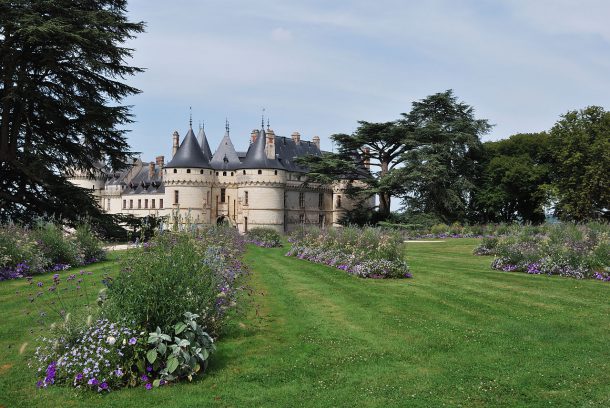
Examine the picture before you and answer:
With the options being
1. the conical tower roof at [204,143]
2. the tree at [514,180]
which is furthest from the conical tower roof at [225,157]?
the tree at [514,180]

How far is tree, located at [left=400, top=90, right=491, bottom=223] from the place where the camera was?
3312 cm

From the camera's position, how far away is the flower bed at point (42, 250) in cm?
1071

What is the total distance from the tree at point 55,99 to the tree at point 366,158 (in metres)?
19.4

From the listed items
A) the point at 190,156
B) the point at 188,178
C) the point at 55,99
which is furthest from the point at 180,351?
the point at 190,156

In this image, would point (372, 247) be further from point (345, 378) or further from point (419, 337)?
point (345, 378)

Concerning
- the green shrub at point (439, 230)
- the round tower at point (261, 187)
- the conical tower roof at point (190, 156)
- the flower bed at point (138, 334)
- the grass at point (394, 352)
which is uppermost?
the conical tower roof at point (190, 156)

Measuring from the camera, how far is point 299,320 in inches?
280

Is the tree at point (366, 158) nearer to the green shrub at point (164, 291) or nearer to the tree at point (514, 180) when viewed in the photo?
the tree at point (514, 180)

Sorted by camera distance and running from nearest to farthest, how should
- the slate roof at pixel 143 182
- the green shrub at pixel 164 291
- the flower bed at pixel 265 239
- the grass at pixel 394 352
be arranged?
the grass at pixel 394 352, the green shrub at pixel 164 291, the flower bed at pixel 265 239, the slate roof at pixel 143 182

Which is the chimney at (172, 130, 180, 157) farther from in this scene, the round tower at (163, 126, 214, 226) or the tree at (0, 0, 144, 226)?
the tree at (0, 0, 144, 226)

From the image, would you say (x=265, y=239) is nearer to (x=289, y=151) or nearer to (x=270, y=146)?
(x=270, y=146)

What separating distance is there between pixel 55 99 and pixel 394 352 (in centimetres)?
1718

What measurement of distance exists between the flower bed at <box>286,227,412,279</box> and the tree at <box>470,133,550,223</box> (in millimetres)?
25978

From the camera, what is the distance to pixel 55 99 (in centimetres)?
1820
